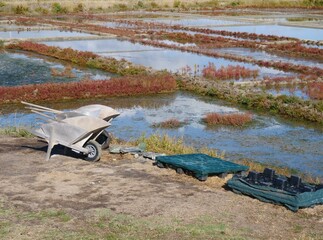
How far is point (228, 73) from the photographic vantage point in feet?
75.8

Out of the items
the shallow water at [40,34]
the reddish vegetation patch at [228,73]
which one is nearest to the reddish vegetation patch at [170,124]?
the reddish vegetation patch at [228,73]

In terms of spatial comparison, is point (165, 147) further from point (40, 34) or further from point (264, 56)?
point (40, 34)

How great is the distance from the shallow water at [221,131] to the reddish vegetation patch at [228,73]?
341 cm

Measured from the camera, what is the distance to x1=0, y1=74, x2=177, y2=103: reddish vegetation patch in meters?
18.9

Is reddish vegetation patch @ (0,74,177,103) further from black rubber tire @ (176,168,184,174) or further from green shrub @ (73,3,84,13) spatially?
green shrub @ (73,3,84,13)

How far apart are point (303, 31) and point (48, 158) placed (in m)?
36.1

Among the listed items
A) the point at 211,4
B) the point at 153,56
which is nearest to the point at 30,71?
the point at 153,56

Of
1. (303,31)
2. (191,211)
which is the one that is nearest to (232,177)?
(191,211)

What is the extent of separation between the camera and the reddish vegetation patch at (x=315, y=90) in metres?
18.9

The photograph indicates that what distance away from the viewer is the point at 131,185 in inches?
332

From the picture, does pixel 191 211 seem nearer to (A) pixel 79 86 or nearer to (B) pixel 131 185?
(B) pixel 131 185

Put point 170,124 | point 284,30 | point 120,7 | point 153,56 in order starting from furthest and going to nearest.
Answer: point 120,7, point 284,30, point 153,56, point 170,124

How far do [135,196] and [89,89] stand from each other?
39.8 feet

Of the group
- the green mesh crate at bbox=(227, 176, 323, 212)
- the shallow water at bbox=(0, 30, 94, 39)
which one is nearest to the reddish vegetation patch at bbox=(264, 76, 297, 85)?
the green mesh crate at bbox=(227, 176, 323, 212)
